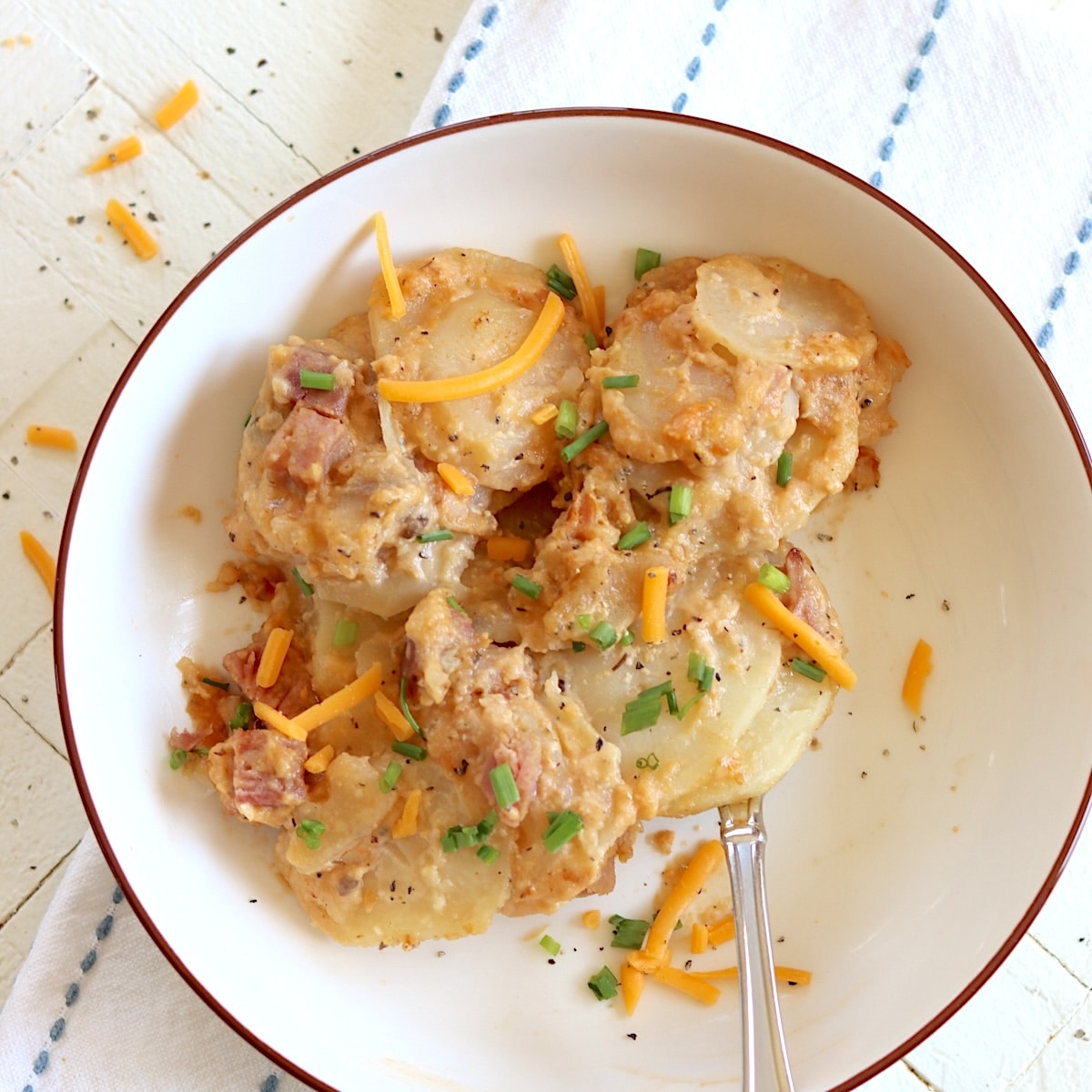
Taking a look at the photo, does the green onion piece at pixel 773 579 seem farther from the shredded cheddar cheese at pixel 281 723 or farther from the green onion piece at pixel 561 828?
the shredded cheddar cheese at pixel 281 723

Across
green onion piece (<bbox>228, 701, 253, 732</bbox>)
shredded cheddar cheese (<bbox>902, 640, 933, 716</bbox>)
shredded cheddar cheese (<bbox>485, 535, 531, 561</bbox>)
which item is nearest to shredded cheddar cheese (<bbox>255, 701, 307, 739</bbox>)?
green onion piece (<bbox>228, 701, 253, 732</bbox>)

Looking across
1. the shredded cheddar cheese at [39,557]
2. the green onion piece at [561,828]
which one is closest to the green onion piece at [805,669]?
the green onion piece at [561,828]

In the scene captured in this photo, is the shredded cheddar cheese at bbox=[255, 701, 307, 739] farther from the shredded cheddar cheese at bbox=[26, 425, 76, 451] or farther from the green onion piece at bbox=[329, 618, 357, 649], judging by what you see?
the shredded cheddar cheese at bbox=[26, 425, 76, 451]

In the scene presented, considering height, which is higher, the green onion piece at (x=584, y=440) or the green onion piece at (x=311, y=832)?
the green onion piece at (x=584, y=440)

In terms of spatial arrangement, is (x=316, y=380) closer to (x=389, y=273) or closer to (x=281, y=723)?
(x=389, y=273)

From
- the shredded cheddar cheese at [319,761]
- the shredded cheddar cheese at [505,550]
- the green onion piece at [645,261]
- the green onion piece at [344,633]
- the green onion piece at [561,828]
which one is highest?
the green onion piece at [645,261]

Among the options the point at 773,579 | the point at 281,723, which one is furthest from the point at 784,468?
the point at 281,723

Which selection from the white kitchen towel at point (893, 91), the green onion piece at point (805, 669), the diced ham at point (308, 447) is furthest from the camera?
the white kitchen towel at point (893, 91)
